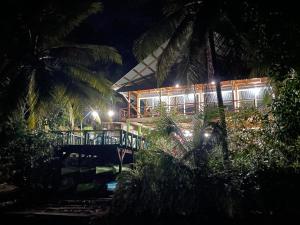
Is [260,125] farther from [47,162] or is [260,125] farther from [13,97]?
[47,162]

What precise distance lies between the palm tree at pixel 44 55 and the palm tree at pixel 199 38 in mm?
3008

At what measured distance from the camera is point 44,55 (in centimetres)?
1422

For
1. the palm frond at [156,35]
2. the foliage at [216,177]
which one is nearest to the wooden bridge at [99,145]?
the palm frond at [156,35]

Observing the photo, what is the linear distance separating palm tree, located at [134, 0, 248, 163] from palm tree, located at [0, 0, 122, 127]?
301 cm

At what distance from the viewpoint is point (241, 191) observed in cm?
803

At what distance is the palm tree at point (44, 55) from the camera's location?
12.9 metres

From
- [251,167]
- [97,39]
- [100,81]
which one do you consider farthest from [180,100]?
[97,39]

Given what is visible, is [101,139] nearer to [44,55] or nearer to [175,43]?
[44,55]

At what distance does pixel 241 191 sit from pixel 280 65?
11.2ft

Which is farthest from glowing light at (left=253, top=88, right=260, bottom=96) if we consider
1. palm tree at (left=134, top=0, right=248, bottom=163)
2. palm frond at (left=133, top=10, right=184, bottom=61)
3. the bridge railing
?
palm frond at (left=133, top=10, right=184, bottom=61)

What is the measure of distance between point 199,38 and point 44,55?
7.56 m

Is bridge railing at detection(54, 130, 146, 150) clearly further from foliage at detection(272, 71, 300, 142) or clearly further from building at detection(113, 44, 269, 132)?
foliage at detection(272, 71, 300, 142)

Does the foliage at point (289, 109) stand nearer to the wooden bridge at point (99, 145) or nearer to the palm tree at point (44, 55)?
the palm tree at point (44, 55)

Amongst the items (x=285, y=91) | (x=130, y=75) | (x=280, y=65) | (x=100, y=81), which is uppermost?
(x=130, y=75)
